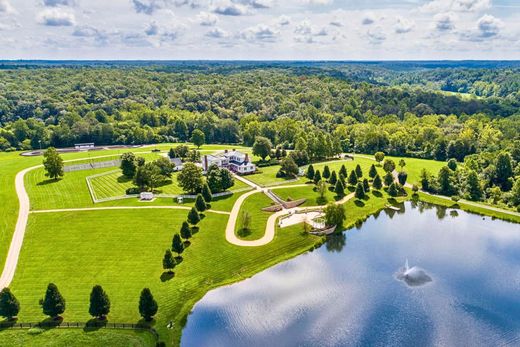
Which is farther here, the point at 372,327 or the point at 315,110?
the point at 315,110

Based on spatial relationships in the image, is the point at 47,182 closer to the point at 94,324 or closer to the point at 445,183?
the point at 94,324

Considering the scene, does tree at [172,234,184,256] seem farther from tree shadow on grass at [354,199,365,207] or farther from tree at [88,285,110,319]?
tree shadow on grass at [354,199,365,207]

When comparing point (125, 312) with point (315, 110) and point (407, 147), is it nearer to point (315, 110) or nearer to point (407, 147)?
point (407, 147)

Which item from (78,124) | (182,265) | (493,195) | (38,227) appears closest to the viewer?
(182,265)

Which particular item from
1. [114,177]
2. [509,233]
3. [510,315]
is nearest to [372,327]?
[510,315]

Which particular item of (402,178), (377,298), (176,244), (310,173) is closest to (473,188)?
(402,178)

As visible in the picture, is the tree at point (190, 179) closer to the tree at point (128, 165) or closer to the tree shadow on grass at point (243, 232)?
the tree at point (128, 165)
